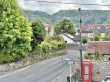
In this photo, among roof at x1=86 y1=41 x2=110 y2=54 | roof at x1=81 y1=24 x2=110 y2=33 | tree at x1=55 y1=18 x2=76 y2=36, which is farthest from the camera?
roof at x1=81 y1=24 x2=110 y2=33

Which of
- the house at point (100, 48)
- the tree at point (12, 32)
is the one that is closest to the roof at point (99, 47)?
the house at point (100, 48)

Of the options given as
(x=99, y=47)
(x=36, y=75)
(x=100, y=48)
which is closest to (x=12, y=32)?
(x=36, y=75)

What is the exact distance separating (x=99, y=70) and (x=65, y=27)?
87.6m

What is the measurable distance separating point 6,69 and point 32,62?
27.9ft

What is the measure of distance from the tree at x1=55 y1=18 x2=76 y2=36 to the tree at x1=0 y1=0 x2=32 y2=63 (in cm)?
6876

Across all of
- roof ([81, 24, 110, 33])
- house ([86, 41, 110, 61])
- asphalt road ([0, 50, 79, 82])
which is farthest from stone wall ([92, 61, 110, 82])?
roof ([81, 24, 110, 33])

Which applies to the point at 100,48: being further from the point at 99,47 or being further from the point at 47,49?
the point at 47,49

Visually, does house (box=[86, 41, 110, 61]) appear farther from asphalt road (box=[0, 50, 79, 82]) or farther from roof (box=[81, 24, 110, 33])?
roof (box=[81, 24, 110, 33])

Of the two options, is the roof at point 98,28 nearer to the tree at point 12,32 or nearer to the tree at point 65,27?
the tree at point 65,27

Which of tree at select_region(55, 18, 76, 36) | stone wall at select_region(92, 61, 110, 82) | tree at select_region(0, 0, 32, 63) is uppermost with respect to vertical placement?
tree at select_region(55, 18, 76, 36)

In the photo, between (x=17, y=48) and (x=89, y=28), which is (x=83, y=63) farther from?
(x=89, y=28)

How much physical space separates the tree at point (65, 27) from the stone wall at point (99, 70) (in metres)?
84.8

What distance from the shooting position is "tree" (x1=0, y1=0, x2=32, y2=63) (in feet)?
159

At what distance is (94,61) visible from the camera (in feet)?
113
